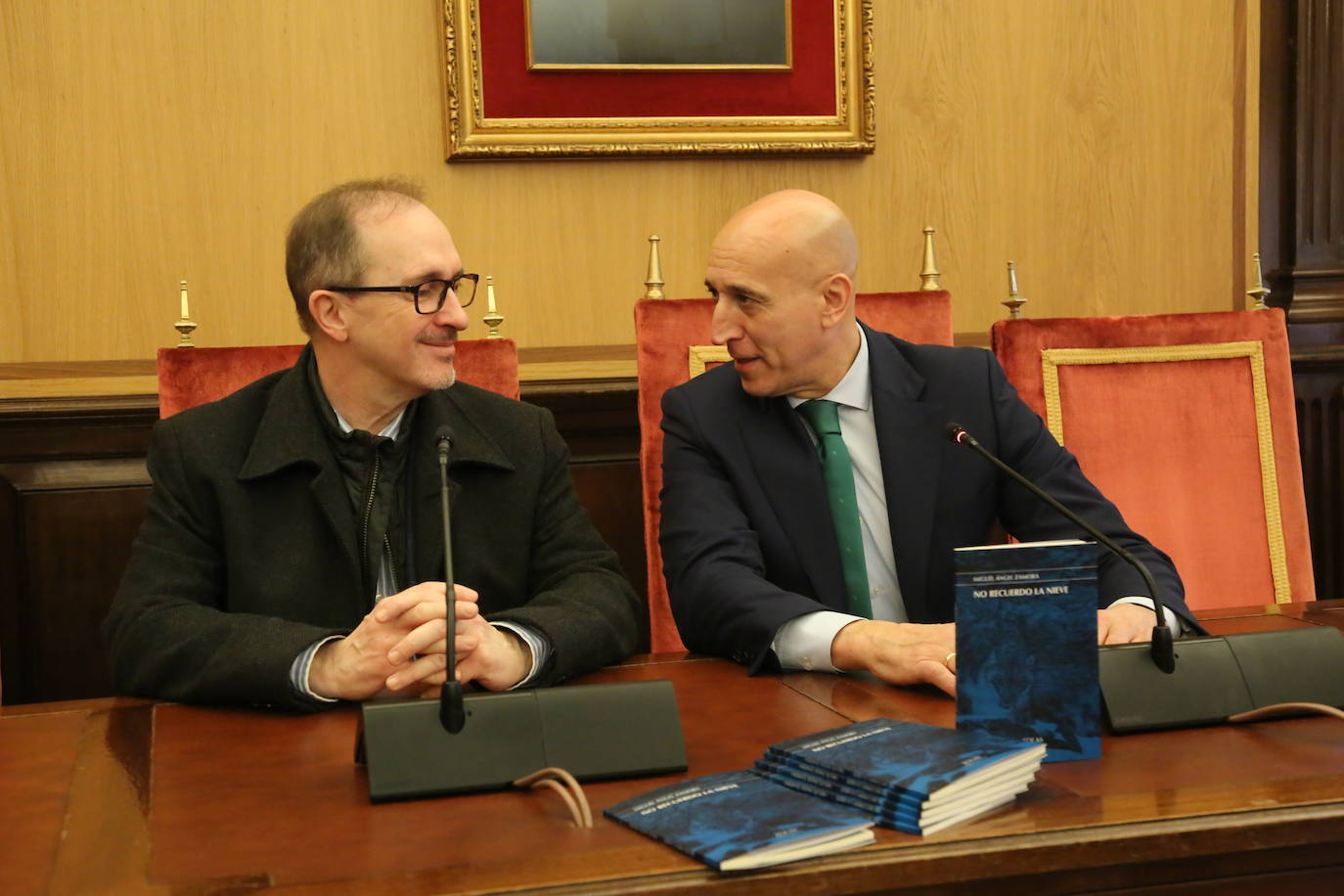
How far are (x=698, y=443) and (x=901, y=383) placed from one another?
1.20 ft

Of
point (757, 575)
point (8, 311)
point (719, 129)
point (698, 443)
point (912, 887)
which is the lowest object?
point (912, 887)

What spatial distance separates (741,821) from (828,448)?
119cm

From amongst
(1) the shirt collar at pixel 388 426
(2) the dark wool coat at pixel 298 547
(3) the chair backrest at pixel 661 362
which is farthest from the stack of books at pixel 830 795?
(3) the chair backrest at pixel 661 362

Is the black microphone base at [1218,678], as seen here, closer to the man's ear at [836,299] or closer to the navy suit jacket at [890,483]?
the navy suit jacket at [890,483]

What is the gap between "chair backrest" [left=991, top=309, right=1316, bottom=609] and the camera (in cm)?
284

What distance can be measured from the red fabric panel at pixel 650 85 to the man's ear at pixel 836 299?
4.19 ft

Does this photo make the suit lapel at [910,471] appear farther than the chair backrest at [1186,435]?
No

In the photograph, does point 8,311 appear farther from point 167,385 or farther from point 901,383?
point 901,383

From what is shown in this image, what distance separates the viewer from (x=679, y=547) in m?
2.17

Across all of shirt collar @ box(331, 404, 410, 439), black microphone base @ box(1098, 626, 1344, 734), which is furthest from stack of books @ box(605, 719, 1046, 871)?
shirt collar @ box(331, 404, 410, 439)

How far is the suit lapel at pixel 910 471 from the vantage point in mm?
2271

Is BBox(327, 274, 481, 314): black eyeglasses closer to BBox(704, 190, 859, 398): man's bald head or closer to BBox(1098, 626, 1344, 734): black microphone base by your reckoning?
BBox(704, 190, 859, 398): man's bald head

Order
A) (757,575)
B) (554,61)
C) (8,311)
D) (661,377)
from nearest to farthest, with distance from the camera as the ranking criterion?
(757,575), (661,377), (8,311), (554,61)

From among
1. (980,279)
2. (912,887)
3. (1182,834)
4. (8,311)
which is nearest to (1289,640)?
(1182,834)
